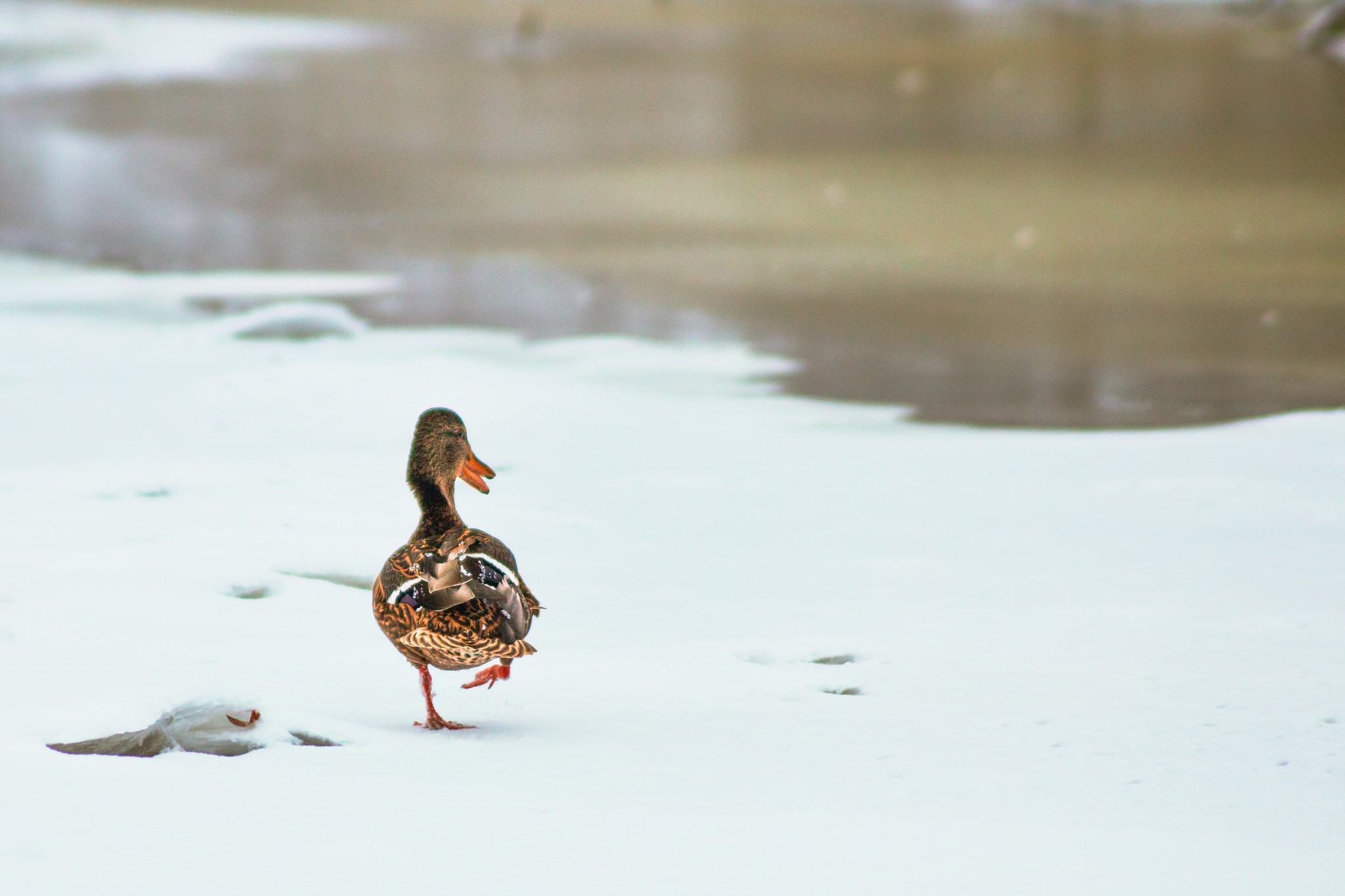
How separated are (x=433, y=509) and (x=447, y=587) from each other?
1.16 feet

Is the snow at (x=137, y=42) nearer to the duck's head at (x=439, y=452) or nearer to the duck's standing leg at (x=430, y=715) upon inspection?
the duck's head at (x=439, y=452)

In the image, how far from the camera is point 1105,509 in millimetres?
5738

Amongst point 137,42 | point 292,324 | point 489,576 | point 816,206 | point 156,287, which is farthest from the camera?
point 137,42

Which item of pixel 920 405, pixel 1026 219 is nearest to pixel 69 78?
pixel 1026 219

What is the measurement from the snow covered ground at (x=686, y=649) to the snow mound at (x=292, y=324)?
911 mm

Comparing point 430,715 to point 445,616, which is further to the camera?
point 430,715

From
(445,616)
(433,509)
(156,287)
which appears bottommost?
(445,616)

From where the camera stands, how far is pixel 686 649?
4.36 m

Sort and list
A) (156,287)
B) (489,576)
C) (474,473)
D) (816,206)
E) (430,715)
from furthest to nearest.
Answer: (816,206), (156,287), (474,473), (430,715), (489,576)

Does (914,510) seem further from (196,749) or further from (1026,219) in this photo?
(1026,219)

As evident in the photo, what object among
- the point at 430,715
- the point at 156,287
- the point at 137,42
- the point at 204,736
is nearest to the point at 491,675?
the point at 430,715

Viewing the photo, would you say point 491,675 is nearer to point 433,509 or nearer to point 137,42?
point 433,509

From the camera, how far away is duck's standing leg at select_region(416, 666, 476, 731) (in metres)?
3.61

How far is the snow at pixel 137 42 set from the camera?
2359 centimetres
